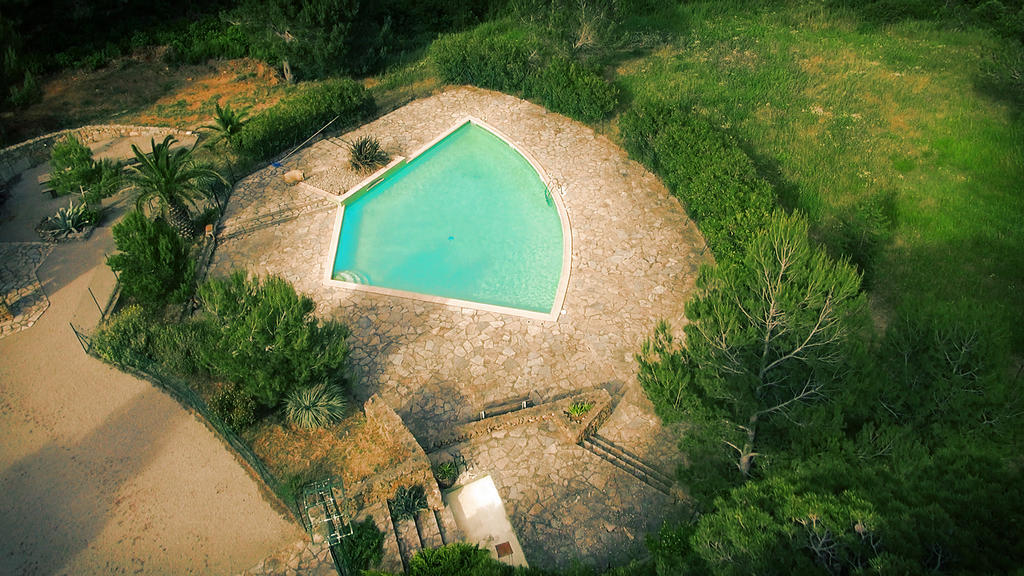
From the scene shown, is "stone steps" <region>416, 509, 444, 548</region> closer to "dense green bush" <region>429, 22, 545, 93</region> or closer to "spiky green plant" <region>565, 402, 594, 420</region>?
"spiky green plant" <region>565, 402, 594, 420</region>

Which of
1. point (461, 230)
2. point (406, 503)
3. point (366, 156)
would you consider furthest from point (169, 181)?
point (406, 503)

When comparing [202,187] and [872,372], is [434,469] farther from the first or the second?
[202,187]

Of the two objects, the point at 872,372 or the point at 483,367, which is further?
the point at 483,367

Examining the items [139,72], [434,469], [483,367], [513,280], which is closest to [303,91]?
[139,72]

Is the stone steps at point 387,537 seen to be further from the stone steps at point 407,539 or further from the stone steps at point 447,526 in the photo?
the stone steps at point 447,526

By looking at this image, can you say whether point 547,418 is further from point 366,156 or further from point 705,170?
point 366,156

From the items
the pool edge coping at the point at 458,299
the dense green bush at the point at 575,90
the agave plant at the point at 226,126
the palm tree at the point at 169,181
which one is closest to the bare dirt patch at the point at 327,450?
the pool edge coping at the point at 458,299
